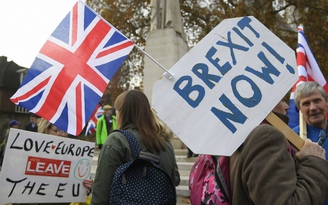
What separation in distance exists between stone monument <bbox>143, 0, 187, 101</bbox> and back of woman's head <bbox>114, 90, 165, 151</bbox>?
7410mm

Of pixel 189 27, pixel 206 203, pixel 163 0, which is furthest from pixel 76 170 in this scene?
pixel 189 27

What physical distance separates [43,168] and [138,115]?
1063mm

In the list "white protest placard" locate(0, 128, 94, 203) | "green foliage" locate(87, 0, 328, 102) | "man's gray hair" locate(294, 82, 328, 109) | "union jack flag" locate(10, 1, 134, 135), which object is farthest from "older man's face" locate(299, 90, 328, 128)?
"green foliage" locate(87, 0, 328, 102)

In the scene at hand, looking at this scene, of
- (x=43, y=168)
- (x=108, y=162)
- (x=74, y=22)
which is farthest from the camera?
(x=74, y=22)

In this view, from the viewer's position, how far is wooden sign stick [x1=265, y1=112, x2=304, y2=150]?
1.48 metres

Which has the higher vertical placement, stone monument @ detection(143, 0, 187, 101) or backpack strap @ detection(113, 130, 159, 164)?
stone monument @ detection(143, 0, 187, 101)

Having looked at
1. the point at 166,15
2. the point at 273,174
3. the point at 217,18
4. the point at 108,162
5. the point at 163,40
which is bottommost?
the point at 108,162

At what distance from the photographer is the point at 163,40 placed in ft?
32.3

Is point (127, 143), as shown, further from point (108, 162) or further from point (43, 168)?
point (43, 168)

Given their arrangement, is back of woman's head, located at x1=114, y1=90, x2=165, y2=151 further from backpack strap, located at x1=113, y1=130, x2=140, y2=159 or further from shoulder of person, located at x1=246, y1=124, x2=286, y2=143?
shoulder of person, located at x1=246, y1=124, x2=286, y2=143

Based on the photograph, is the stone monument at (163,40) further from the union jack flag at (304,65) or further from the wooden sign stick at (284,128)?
the wooden sign stick at (284,128)

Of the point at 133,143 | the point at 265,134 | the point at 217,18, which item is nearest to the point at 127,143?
the point at 133,143

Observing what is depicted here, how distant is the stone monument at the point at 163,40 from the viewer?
974 cm

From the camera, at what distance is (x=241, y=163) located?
1.36 meters
